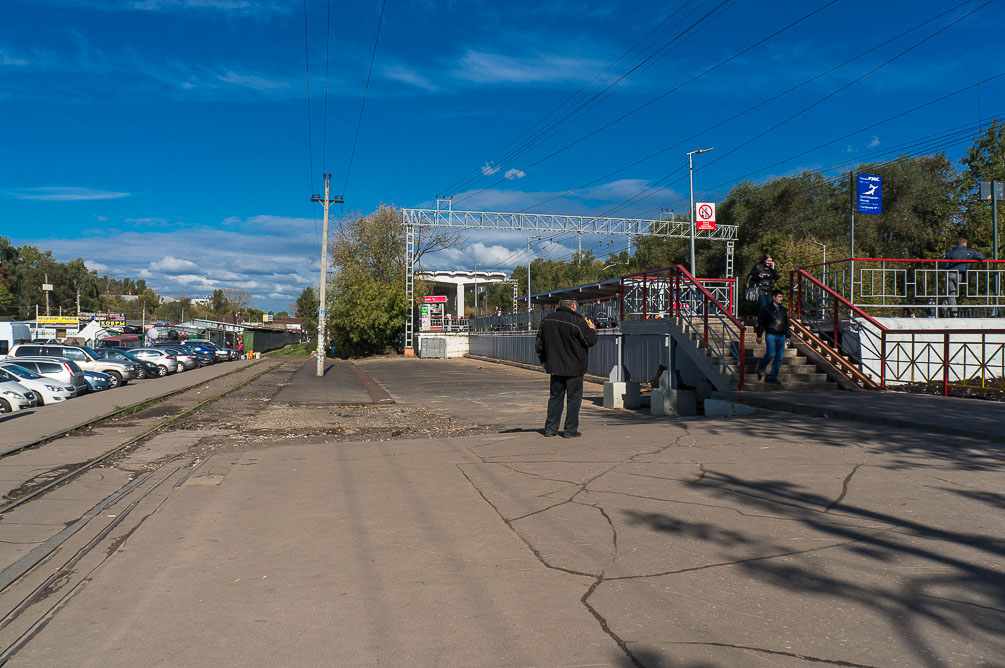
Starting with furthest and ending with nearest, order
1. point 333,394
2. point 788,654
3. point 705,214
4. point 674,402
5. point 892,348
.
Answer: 1. point 705,214
2. point 333,394
3. point 892,348
4. point 674,402
5. point 788,654

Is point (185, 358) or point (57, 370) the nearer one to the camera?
point (57, 370)

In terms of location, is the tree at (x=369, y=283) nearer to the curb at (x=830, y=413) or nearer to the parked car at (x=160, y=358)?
the parked car at (x=160, y=358)

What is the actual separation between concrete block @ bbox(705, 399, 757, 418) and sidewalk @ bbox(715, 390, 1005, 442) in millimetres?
401

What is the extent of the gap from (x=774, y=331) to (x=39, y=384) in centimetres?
2079

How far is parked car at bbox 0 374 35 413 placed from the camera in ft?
61.2

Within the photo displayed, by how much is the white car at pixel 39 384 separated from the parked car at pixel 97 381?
3.66 meters

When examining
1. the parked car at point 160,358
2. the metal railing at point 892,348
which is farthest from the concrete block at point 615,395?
the parked car at point 160,358

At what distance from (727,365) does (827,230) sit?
3840 centimetres

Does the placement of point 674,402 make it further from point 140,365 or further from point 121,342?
point 121,342

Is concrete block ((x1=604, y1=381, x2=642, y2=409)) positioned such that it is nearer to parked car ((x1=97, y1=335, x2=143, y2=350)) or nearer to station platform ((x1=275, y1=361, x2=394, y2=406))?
station platform ((x1=275, y1=361, x2=394, y2=406))

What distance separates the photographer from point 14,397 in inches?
745

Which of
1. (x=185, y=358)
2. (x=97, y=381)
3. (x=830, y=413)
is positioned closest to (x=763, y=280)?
(x=830, y=413)

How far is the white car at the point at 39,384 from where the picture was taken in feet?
68.5

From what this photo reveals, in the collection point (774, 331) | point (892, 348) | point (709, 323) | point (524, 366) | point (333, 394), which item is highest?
point (709, 323)
